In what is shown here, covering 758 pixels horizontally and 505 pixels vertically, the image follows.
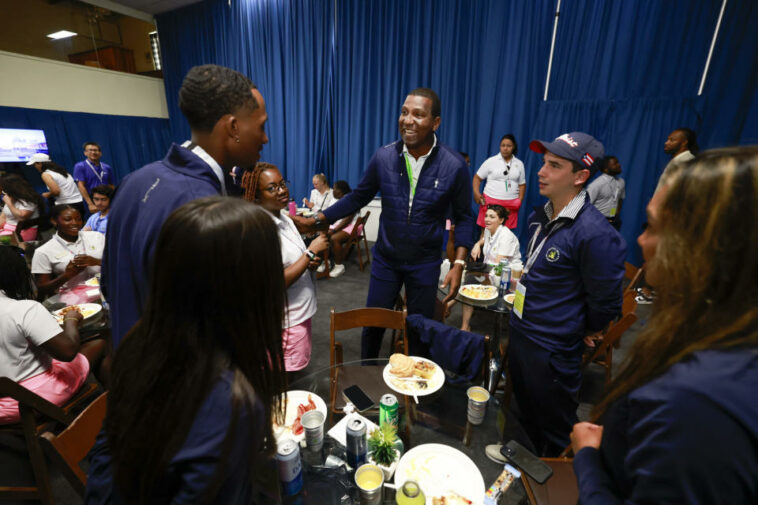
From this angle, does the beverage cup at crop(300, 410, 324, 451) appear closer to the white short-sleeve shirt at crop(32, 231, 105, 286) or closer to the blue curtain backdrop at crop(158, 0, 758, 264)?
the white short-sleeve shirt at crop(32, 231, 105, 286)

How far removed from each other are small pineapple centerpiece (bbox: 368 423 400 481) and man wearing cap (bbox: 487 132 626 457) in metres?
1.06

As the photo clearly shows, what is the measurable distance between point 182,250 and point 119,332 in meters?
0.78

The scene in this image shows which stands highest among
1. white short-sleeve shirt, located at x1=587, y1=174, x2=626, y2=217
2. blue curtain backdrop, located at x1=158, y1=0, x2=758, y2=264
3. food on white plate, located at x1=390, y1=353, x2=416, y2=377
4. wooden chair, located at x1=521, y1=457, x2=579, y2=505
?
blue curtain backdrop, located at x1=158, y1=0, x2=758, y2=264

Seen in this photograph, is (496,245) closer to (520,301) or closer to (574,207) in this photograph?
(520,301)

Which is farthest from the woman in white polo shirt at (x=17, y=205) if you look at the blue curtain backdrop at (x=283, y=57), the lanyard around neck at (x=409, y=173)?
the lanyard around neck at (x=409, y=173)

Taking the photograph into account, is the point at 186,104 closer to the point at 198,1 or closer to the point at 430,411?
the point at 430,411

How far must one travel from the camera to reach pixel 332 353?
219cm

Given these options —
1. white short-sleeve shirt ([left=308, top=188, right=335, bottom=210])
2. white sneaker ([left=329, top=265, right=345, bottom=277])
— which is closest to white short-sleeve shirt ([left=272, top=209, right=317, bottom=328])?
white sneaker ([left=329, top=265, right=345, bottom=277])

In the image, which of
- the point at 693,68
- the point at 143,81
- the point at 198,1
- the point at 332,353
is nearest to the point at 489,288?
the point at 332,353

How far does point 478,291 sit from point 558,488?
154 centimetres

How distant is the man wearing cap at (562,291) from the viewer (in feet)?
5.52

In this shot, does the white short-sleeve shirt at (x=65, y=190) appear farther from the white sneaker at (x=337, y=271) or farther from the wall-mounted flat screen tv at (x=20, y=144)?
the white sneaker at (x=337, y=271)

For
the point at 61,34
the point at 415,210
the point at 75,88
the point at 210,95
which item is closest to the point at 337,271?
the point at 415,210

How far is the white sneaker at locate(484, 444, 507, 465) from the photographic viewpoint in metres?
1.32
